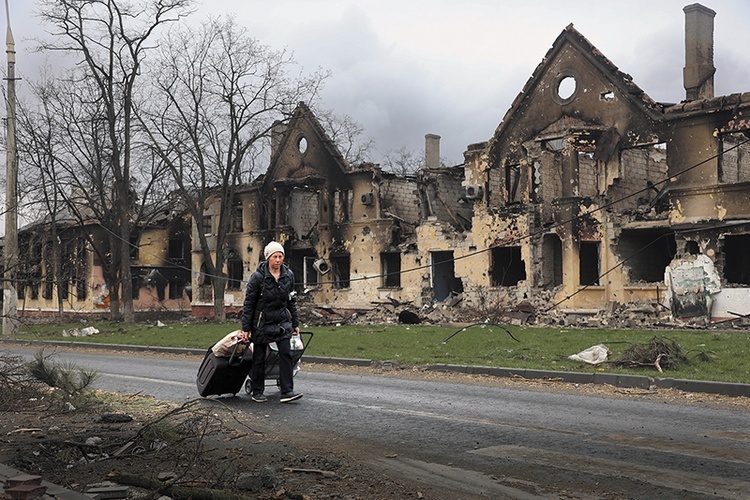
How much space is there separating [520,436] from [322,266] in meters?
31.5

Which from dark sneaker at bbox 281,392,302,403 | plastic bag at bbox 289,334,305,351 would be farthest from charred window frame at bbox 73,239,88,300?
dark sneaker at bbox 281,392,302,403

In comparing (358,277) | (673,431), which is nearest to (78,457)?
(673,431)

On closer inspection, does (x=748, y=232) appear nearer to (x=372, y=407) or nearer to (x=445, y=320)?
(x=445, y=320)

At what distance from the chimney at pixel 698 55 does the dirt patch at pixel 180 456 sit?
21.4 meters

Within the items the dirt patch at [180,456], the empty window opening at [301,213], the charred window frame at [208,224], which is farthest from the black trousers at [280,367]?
the charred window frame at [208,224]

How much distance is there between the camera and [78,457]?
7020 mm

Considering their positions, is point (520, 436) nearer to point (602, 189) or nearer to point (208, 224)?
point (602, 189)

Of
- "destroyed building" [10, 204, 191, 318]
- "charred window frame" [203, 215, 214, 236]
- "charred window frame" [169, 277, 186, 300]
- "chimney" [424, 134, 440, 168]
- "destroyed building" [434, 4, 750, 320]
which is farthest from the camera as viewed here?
"charred window frame" [169, 277, 186, 300]

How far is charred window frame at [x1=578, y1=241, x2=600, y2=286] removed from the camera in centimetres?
3062

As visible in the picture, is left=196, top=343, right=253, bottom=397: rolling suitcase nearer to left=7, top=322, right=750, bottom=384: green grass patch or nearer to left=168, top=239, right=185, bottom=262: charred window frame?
left=7, top=322, right=750, bottom=384: green grass patch

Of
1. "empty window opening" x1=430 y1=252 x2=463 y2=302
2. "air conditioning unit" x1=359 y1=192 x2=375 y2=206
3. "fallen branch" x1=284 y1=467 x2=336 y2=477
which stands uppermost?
"air conditioning unit" x1=359 y1=192 x2=375 y2=206

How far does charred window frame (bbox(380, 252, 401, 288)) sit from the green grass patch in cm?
835

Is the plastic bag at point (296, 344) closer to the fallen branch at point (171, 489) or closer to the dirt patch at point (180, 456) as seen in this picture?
the dirt patch at point (180, 456)

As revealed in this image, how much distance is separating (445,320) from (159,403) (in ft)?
73.1
